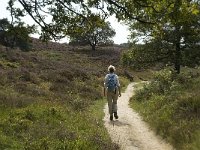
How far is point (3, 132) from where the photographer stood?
11531 millimetres

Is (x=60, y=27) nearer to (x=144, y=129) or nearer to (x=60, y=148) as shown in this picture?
(x=60, y=148)

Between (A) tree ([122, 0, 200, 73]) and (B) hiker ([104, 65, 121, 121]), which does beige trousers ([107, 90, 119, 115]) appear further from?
(A) tree ([122, 0, 200, 73])

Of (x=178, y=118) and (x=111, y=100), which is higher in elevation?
(x=111, y=100)

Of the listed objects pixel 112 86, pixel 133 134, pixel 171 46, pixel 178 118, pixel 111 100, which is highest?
pixel 171 46

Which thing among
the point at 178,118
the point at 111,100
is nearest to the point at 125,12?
the point at 178,118

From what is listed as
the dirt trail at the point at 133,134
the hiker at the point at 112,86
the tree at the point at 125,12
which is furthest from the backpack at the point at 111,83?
the tree at the point at 125,12

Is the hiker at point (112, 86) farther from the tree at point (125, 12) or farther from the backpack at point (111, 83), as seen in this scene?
the tree at point (125, 12)

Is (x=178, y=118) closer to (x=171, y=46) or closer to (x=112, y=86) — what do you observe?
(x=112, y=86)

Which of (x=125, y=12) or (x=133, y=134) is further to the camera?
(x=133, y=134)

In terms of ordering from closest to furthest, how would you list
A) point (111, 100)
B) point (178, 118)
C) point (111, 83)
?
1. point (178, 118)
2. point (111, 83)
3. point (111, 100)

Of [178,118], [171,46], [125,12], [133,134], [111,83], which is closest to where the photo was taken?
[125,12]

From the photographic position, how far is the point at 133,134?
1377 centimetres

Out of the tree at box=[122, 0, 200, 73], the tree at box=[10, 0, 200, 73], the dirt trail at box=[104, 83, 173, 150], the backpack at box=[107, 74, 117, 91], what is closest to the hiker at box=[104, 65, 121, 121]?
the backpack at box=[107, 74, 117, 91]

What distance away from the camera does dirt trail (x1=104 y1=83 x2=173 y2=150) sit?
12109mm
